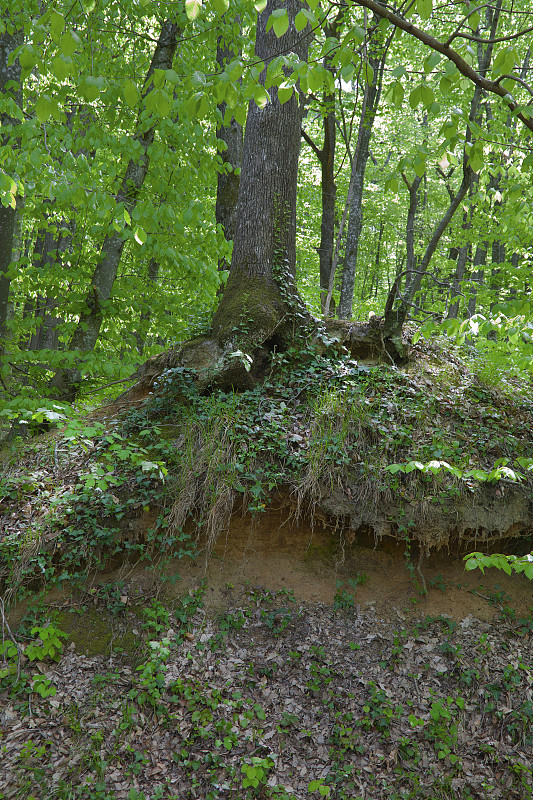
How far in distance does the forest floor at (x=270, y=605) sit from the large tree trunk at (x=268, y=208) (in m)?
1.07

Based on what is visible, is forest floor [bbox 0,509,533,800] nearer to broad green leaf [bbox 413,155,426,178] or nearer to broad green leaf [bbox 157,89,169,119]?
broad green leaf [bbox 413,155,426,178]

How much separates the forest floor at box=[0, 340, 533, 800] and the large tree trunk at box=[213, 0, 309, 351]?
1.07 metres

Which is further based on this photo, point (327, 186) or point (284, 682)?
point (327, 186)

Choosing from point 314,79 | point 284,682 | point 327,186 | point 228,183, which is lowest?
point 284,682

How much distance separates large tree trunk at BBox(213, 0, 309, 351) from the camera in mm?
5879

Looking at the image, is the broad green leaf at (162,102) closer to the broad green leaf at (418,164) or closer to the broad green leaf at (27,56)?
the broad green leaf at (27,56)

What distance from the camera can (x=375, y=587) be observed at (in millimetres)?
5016

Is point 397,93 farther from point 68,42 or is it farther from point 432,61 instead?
point 68,42

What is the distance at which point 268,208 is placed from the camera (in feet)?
19.8

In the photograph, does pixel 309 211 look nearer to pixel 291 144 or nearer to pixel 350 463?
pixel 291 144

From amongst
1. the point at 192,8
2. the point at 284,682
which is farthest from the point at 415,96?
the point at 284,682

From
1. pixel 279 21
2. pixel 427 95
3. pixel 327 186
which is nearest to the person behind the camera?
pixel 279 21

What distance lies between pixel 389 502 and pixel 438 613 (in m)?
1.23

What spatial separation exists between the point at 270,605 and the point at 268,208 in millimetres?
4595
